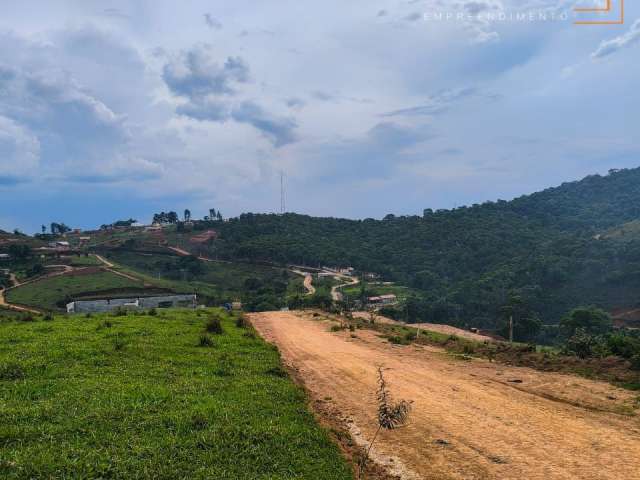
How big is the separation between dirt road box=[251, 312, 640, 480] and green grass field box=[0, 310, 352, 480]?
1.89 metres

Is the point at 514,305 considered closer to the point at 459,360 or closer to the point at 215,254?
the point at 459,360

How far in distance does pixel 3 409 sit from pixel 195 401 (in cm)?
426

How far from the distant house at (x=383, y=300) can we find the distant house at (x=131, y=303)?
34491 millimetres

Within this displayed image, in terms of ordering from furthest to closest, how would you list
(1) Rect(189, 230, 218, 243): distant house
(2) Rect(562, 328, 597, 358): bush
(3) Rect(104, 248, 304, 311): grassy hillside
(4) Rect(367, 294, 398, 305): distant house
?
(1) Rect(189, 230, 218, 243): distant house
(3) Rect(104, 248, 304, 311): grassy hillside
(4) Rect(367, 294, 398, 305): distant house
(2) Rect(562, 328, 597, 358): bush

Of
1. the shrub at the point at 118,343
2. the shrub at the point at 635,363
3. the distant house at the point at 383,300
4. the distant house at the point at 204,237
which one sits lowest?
the distant house at the point at 383,300

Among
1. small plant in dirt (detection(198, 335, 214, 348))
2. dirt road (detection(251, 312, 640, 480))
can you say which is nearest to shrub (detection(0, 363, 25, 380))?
small plant in dirt (detection(198, 335, 214, 348))

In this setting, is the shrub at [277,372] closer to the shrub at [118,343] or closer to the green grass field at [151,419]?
the green grass field at [151,419]

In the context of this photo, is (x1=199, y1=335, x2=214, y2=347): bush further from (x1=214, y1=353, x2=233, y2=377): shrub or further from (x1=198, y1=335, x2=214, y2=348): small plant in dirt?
(x1=214, y1=353, x2=233, y2=377): shrub

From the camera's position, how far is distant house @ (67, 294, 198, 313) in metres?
67.2

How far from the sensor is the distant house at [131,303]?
67.2 meters

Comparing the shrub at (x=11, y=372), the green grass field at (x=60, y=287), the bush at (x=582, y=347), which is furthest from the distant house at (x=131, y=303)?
the bush at (x=582, y=347)

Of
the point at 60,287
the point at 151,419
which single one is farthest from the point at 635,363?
the point at 60,287

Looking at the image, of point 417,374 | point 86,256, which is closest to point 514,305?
point 417,374

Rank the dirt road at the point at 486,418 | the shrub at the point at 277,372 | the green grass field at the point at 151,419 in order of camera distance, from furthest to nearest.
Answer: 1. the shrub at the point at 277,372
2. the dirt road at the point at 486,418
3. the green grass field at the point at 151,419
